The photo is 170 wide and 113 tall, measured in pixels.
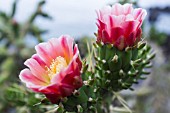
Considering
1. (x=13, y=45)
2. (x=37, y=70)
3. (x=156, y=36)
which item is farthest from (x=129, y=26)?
(x=156, y=36)

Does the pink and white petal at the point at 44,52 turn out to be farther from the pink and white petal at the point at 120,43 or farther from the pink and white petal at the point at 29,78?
the pink and white petal at the point at 120,43

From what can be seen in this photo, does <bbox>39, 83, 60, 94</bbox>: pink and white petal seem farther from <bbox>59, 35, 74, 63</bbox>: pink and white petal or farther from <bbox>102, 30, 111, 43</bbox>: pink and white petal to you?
<bbox>102, 30, 111, 43</bbox>: pink and white petal

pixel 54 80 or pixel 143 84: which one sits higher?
pixel 54 80

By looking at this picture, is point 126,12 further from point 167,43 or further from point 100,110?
point 167,43

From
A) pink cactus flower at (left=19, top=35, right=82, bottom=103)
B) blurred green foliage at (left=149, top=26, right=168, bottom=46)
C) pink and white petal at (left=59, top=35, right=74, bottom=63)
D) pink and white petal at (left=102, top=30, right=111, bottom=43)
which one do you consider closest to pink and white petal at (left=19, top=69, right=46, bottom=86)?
pink cactus flower at (left=19, top=35, right=82, bottom=103)

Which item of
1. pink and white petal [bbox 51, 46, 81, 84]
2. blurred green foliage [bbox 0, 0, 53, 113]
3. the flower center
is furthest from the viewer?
blurred green foliage [bbox 0, 0, 53, 113]

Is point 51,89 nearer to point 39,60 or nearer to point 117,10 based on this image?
point 39,60

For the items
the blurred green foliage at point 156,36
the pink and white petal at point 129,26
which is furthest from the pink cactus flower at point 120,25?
the blurred green foliage at point 156,36

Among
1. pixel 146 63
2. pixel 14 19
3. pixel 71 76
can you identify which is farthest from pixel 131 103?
pixel 71 76
